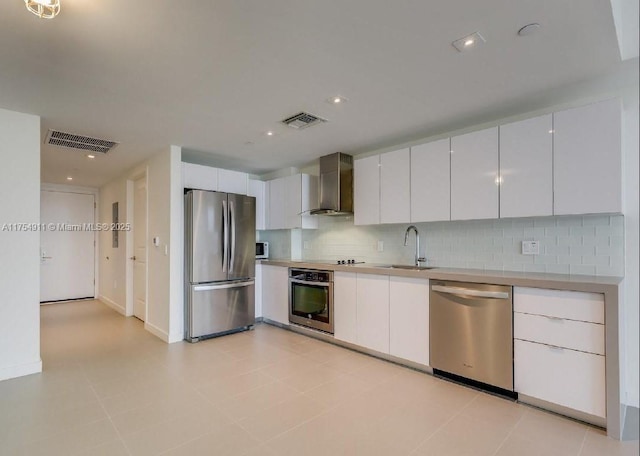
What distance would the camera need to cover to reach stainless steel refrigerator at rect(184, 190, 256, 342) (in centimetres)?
398

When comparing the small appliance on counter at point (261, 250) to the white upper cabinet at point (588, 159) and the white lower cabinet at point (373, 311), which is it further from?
the white upper cabinet at point (588, 159)

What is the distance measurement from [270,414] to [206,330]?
80.3 inches

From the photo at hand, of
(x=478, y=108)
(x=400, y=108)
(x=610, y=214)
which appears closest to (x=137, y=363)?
(x=400, y=108)

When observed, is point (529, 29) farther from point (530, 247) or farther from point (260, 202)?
point (260, 202)

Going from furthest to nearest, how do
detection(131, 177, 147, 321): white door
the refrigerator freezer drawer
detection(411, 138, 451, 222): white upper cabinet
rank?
detection(131, 177, 147, 321): white door → the refrigerator freezer drawer → detection(411, 138, 451, 222): white upper cabinet

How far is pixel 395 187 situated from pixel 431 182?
411mm

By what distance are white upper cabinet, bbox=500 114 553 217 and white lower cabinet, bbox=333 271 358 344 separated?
1666mm

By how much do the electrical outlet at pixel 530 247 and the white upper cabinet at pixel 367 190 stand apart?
1.43 metres

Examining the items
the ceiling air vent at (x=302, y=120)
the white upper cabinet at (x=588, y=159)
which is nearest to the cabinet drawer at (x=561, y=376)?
the white upper cabinet at (x=588, y=159)

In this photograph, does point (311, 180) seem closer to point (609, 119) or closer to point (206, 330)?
point (206, 330)

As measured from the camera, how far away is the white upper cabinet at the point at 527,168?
255 cm

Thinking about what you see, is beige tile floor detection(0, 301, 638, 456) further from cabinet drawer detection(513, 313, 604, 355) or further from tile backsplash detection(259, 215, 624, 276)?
tile backsplash detection(259, 215, 624, 276)

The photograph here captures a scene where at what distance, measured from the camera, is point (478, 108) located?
9.41ft

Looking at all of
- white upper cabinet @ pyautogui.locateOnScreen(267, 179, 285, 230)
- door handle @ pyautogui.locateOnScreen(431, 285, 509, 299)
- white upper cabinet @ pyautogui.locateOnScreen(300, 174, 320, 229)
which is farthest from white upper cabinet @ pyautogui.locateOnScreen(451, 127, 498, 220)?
white upper cabinet @ pyautogui.locateOnScreen(267, 179, 285, 230)
